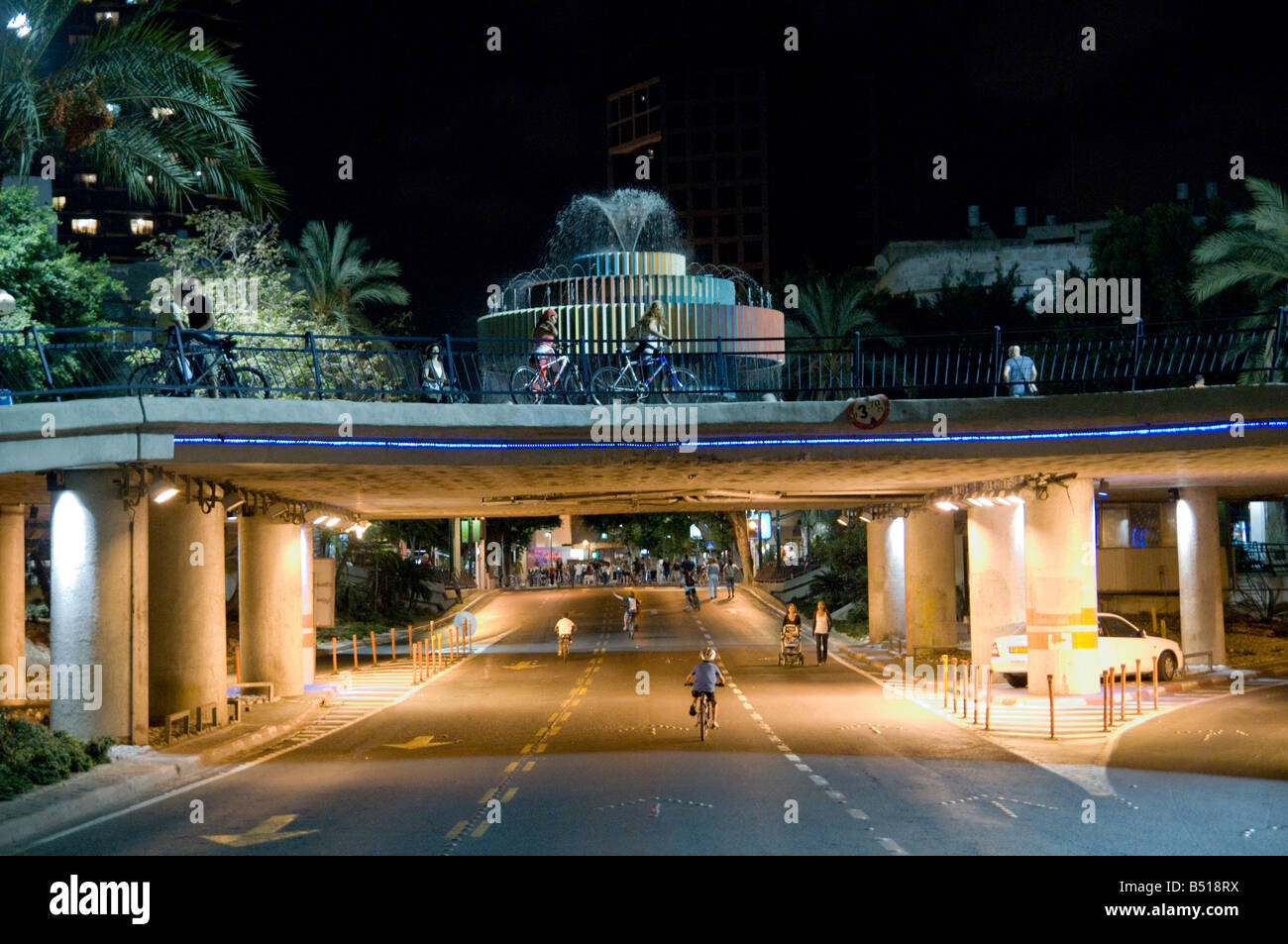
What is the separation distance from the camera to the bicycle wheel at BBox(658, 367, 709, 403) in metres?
25.2

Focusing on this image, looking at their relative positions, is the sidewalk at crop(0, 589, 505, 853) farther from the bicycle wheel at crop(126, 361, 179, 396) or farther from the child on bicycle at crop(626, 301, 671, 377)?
the child on bicycle at crop(626, 301, 671, 377)

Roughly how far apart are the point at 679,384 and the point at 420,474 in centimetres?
484

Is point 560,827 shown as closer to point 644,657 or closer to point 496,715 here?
point 496,715

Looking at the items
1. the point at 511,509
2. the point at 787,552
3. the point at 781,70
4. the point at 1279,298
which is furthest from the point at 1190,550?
the point at 781,70

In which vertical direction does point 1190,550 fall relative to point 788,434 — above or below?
below

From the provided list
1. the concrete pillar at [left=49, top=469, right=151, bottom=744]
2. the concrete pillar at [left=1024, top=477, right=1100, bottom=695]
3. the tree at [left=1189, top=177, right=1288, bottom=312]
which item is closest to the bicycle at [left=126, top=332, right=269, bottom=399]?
the concrete pillar at [left=49, top=469, right=151, bottom=744]

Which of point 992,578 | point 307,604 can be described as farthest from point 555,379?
point 307,604

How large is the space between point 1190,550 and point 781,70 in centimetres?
11333

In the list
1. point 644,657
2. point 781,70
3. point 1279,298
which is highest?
point 781,70

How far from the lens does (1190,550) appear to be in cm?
3750

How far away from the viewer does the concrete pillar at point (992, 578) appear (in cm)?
3331

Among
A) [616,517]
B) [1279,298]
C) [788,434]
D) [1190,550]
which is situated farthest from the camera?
[616,517]

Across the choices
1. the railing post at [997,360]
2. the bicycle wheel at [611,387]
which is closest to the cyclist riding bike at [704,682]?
the bicycle wheel at [611,387]

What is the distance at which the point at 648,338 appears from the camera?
2556cm
